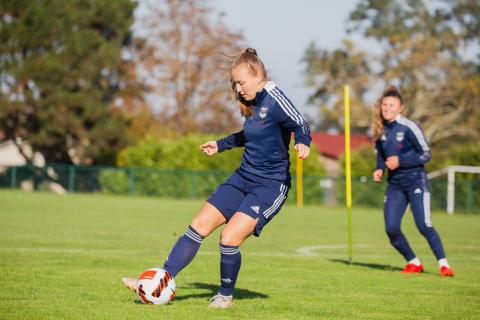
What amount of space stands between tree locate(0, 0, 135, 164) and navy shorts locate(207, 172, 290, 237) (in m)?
47.5

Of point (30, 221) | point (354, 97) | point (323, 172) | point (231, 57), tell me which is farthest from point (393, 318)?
point (354, 97)

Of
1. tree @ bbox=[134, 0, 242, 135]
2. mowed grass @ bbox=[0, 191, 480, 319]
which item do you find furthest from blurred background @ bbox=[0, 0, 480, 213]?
mowed grass @ bbox=[0, 191, 480, 319]

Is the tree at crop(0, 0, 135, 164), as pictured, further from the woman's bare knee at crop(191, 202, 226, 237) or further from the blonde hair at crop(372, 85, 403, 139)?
the woman's bare knee at crop(191, 202, 226, 237)

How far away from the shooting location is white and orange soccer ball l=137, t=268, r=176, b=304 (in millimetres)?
6867

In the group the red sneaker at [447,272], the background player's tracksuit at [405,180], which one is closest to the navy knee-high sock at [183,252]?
the background player's tracksuit at [405,180]

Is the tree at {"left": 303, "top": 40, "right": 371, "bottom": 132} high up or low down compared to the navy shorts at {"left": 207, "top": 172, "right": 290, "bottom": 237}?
up

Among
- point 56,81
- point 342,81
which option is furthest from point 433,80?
point 56,81

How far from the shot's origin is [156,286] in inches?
270

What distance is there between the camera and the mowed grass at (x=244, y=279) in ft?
22.5

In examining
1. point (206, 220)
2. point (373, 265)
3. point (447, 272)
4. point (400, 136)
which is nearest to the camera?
point (206, 220)

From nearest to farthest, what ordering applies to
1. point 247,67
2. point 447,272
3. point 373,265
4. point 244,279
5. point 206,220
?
point 247,67, point 206,220, point 244,279, point 447,272, point 373,265

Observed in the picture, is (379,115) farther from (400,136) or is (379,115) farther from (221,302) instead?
(221,302)

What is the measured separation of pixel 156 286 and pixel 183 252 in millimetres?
400

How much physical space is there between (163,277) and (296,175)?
3331cm
